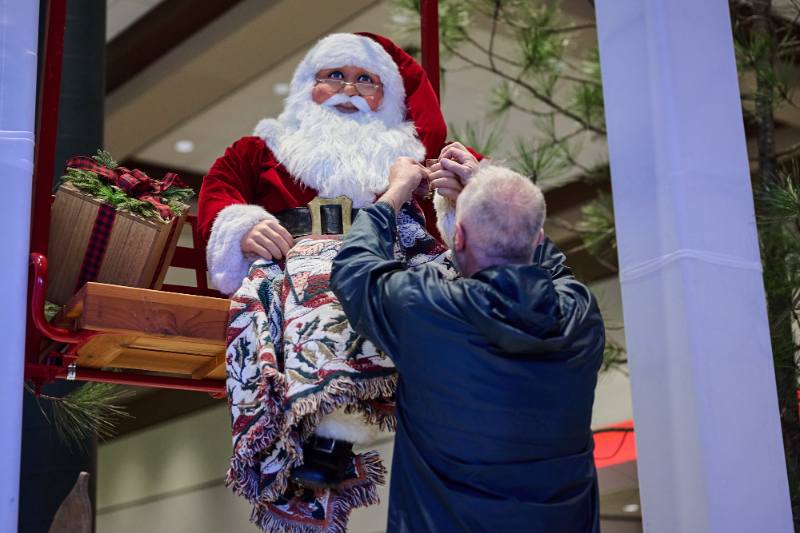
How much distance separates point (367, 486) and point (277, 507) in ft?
0.59

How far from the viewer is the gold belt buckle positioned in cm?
201

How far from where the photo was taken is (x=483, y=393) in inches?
56.2

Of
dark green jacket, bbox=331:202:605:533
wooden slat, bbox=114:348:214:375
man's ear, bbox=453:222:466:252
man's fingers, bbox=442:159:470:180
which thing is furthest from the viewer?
wooden slat, bbox=114:348:214:375

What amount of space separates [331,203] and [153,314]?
46 cm

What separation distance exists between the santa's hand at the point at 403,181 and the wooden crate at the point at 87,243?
598 mm

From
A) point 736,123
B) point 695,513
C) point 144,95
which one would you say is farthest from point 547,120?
point 695,513

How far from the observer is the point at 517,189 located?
1.52m

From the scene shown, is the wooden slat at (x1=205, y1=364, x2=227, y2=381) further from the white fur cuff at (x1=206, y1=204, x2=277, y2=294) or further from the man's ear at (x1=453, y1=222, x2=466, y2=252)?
the man's ear at (x1=453, y1=222, x2=466, y2=252)

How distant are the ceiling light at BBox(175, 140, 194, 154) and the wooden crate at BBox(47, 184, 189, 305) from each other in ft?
15.3

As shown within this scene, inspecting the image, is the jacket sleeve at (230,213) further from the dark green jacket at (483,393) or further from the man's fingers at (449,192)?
the dark green jacket at (483,393)

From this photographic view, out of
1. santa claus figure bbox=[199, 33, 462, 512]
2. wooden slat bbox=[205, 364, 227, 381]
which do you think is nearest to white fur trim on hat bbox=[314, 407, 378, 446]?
santa claus figure bbox=[199, 33, 462, 512]

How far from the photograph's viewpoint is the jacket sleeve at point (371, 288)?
1.46m

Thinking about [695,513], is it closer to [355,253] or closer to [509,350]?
[509,350]

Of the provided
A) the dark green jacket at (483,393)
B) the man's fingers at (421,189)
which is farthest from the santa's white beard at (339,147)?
the dark green jacket at (483,393)
